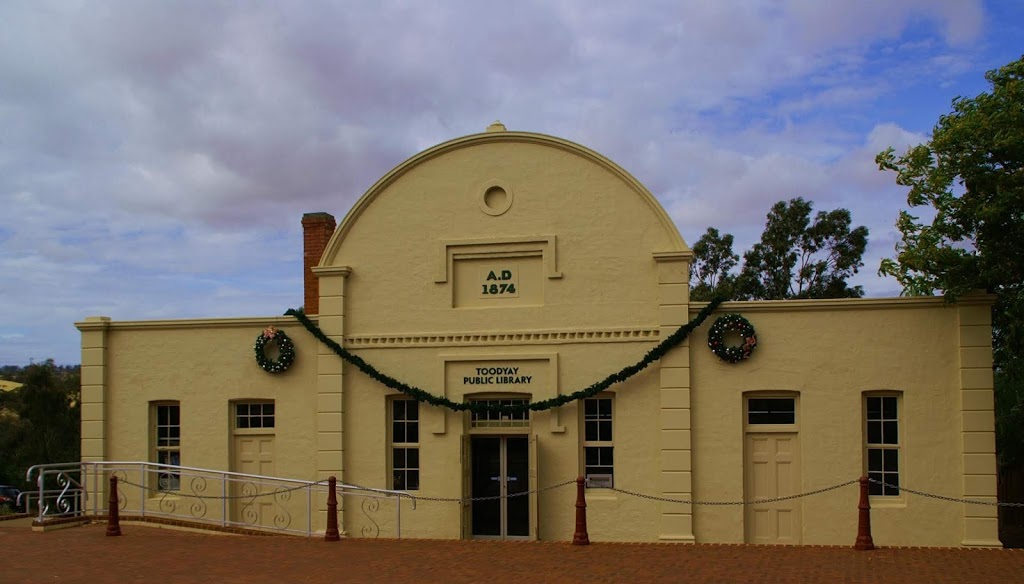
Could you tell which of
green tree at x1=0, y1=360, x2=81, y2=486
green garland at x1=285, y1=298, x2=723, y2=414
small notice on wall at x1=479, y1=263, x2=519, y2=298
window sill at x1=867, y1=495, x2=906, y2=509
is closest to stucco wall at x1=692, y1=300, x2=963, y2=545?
window sill at x1=867, y1=495, x2=906, y2=509

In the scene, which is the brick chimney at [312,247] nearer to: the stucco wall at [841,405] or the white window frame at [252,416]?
the white window frame at [252,416]

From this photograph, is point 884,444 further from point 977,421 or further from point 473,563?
point 473,563

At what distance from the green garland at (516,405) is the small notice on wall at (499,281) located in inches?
79.5

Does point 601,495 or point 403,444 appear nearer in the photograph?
point 601,495

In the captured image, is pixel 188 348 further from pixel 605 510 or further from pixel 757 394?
pixel 757 394

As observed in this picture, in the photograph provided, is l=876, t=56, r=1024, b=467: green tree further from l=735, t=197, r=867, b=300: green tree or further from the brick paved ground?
l=735, t=197, r=867, b=300: green tree

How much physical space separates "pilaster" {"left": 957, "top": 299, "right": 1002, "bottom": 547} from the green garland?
13.1 feet

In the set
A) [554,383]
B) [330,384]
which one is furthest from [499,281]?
[330,384]

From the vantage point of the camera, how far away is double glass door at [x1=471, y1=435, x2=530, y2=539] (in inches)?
677

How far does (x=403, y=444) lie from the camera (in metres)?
17.7

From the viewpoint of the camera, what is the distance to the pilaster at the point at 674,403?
16.2m

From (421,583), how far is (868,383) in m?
8.63

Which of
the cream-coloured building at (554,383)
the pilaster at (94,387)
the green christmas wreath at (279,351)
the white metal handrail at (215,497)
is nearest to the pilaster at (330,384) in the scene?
the cream-coloured building at (554,383)

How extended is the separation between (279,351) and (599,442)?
20.5 feet
